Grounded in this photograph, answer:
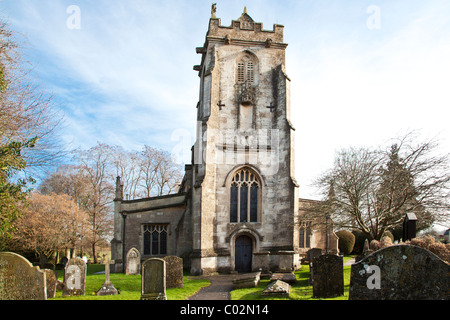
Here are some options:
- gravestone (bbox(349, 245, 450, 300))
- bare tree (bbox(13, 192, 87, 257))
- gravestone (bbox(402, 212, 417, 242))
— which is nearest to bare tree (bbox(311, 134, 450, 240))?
gravestone (bbox(402, 212, 417, 242))

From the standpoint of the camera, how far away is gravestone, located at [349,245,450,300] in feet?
21.6

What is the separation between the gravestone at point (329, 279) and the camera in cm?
1095

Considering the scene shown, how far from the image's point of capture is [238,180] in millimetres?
22094

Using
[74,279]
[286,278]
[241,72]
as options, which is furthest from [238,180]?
[74,279]

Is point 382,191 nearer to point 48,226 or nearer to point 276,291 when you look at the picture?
point 276,291

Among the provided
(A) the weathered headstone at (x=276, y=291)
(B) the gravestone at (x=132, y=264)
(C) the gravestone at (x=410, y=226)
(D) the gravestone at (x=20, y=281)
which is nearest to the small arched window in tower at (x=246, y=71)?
(B) the gravestone at (x=132, y=264)

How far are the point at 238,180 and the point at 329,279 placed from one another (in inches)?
454

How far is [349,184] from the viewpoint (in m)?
17.2

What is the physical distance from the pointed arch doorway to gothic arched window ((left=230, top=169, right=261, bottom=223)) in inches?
47.1

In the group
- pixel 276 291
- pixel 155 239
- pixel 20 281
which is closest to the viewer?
pixel 20 281

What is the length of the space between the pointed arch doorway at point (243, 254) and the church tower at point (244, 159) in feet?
0.18

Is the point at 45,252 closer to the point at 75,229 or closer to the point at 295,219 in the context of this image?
the point at 75,229
